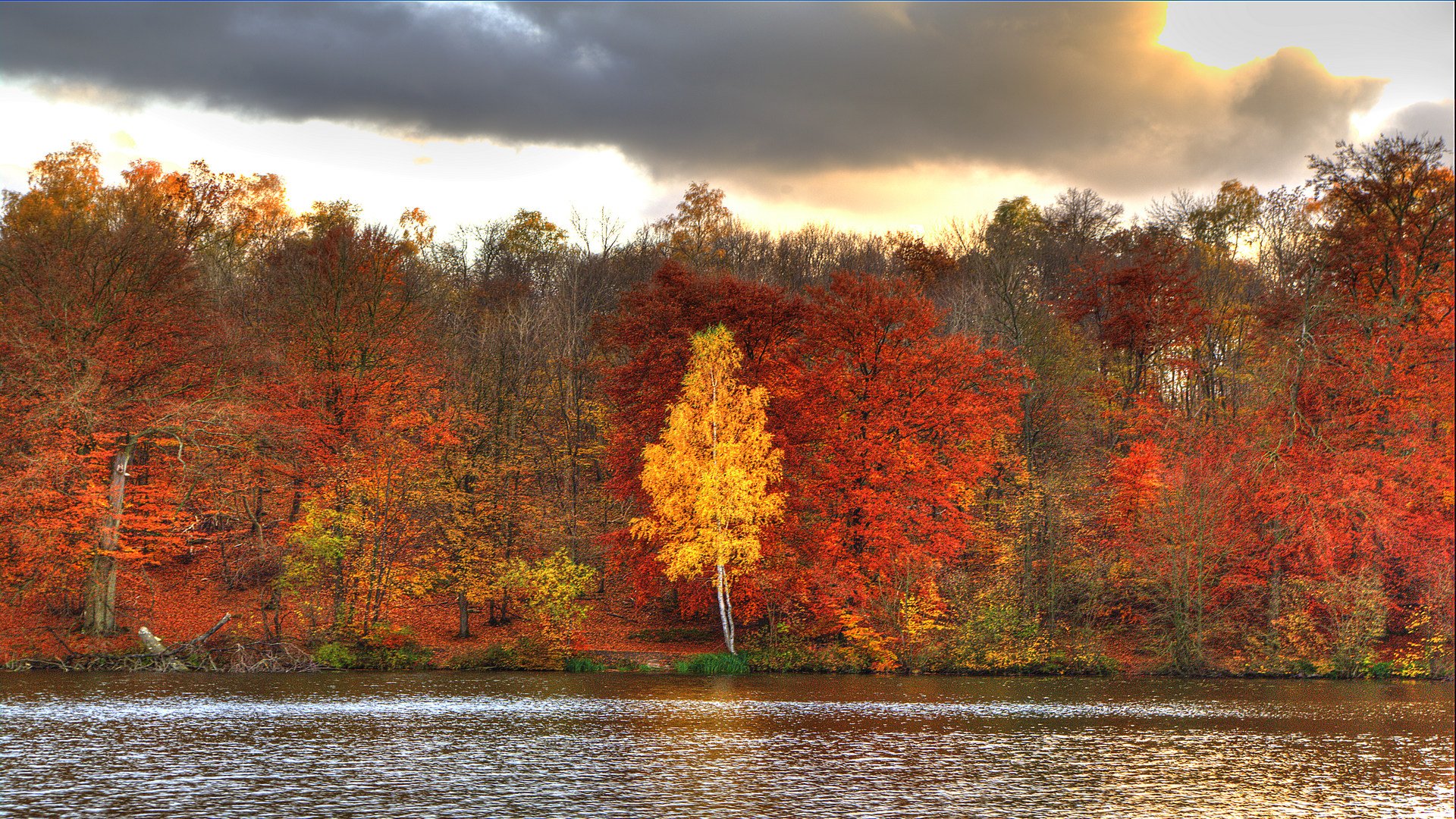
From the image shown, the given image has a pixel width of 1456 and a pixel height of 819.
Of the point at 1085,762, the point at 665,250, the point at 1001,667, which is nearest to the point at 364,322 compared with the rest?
the point at 665,250

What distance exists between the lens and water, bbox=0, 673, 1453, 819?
58.4ft

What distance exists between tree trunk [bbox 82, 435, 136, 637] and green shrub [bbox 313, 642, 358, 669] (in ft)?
25.4

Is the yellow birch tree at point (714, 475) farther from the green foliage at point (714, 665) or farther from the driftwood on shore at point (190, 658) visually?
the driftwood on shore at point (190, 658)

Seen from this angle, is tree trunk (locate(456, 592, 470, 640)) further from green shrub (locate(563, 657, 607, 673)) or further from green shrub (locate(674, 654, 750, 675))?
green shrub (locate(674, 654, 750, 675))

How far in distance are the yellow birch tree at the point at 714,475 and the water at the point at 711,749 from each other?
6.43 meters

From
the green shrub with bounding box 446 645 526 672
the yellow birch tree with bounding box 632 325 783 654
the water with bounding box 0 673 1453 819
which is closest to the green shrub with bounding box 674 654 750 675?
the yellow birch tree with bounding box 632 325 783 654

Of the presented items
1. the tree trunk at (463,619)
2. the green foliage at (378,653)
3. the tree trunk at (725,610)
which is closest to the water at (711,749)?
the green foliage at (378,653)

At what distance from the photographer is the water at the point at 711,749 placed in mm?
17812

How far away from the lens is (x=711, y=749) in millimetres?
22891

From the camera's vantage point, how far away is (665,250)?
6462 cm

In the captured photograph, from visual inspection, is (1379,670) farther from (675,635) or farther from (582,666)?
(582,666)

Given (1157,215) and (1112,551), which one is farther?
(1157,215)

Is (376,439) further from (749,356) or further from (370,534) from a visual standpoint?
(749,356)

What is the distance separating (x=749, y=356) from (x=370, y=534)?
16452 mm
